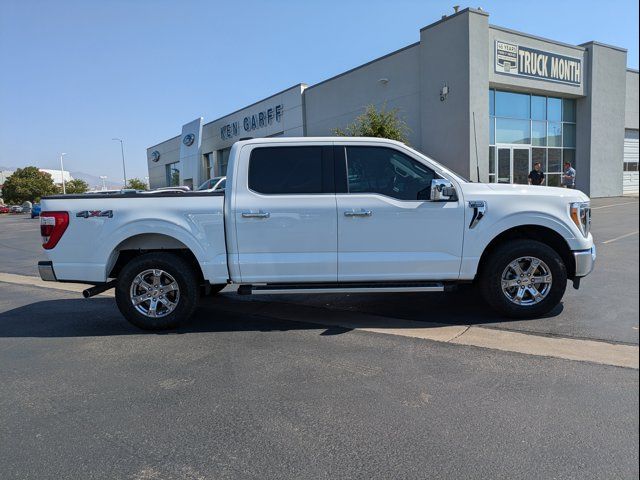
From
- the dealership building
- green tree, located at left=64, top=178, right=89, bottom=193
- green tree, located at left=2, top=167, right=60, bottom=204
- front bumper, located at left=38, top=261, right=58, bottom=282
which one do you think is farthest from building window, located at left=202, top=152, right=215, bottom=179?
green tree, located at left=64, top=178, right=89, bottom=193

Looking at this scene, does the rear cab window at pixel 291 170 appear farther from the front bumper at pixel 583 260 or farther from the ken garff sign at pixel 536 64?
the ken garff sign at pixel 536 64

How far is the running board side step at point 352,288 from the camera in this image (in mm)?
4980

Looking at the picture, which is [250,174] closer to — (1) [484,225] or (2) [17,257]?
(1) [484,225]

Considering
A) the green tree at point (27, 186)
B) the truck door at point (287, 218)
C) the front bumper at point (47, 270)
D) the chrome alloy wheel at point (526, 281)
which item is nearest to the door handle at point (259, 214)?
the truck door at point (287, 218)

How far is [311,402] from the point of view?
11.1 ft

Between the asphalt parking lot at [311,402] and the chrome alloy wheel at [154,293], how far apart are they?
0.35 m

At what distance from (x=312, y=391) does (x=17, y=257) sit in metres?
12.6

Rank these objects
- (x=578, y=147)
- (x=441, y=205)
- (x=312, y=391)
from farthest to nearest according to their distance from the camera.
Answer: (x=578, y=147), (x=441, y=205), (x=312, y=391)

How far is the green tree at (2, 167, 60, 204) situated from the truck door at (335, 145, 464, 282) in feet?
264

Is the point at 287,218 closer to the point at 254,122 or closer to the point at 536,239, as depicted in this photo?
the point at 536,239

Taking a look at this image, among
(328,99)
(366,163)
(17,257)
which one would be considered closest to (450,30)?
(328,99)

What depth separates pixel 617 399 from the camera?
3.26m

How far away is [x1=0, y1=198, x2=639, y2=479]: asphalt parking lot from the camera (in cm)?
263

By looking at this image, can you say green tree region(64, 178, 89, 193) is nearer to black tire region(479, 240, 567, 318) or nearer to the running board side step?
the running board side step
